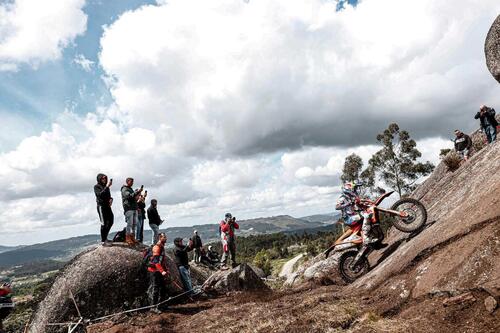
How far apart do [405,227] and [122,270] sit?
11880mm

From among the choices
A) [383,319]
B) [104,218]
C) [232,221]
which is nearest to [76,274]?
[104,218]

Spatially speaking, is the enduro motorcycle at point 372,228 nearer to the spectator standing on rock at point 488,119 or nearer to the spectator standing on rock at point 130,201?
the spectator standing on rock at point 488,119

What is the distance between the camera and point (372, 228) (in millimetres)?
12484

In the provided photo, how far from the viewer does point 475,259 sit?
23.3 ft

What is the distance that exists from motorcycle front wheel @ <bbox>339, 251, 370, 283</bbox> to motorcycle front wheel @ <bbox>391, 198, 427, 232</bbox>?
182 centimetres

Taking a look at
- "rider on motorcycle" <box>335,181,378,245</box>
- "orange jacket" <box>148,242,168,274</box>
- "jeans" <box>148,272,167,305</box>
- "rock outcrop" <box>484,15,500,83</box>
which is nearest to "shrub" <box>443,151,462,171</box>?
"rock outcrop" <box>484,15,500,83</box>

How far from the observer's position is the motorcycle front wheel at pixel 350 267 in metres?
12.9

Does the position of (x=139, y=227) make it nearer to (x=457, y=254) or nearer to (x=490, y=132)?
(x=457, y=254)

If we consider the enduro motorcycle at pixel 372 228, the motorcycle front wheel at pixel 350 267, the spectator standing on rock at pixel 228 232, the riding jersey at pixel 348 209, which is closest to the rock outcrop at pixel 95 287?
the spectator standing on rock at pixel 228 232

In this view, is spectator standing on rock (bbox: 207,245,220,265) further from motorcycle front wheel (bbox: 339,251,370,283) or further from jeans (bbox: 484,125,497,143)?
jeans (bbox: 484,125,497,143)

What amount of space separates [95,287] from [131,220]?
3.13 m

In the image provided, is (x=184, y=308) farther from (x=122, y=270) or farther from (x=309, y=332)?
(x=309, y=332)

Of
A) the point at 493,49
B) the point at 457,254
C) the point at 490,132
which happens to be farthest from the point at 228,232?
the point at 493,49

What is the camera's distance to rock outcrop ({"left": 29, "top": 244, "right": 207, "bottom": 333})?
573 inches
